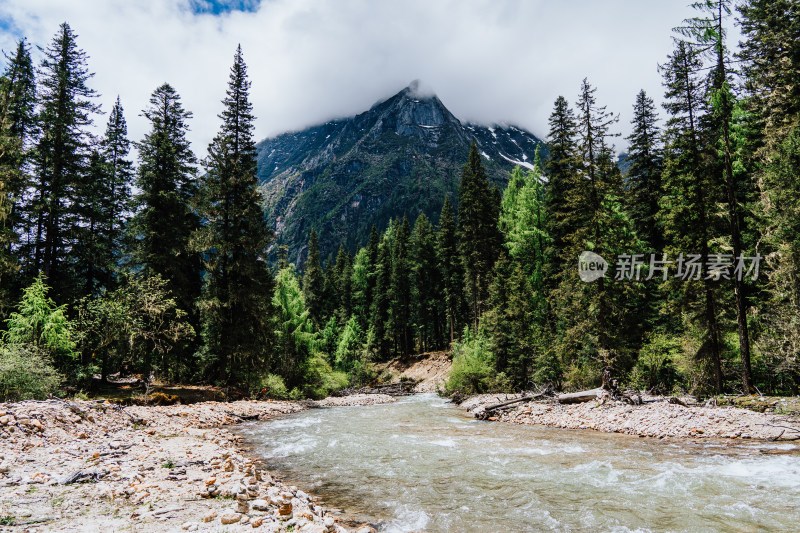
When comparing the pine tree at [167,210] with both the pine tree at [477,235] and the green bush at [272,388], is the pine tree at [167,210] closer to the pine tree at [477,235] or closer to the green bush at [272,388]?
the green bush at [272,388]

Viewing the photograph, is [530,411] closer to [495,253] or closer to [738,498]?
[738,498]

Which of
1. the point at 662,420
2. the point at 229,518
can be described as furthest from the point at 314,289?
the point at 229,518

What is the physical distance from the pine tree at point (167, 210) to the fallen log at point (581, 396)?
21183mm

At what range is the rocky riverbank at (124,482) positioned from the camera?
489 centimetres

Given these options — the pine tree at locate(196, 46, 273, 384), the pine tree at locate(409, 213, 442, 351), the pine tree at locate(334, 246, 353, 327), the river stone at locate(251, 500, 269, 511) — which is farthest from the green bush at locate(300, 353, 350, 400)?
the river stone at locate(251, 500, 269, 511)

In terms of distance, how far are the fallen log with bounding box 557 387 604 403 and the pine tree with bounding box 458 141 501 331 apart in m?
17.7

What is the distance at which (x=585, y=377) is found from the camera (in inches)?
803

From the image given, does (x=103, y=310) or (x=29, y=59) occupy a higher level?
(x=29, y=59)

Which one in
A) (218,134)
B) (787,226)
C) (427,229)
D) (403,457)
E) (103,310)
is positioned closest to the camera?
(403,457)

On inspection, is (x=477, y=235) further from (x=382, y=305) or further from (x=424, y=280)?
(x=382, y=305)

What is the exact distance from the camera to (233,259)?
75.9 ft

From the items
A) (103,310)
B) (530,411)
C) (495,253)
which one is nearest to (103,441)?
(103,310)

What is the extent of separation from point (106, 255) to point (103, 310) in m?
6.78

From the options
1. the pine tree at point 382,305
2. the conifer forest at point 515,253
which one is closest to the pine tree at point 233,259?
the conifer forest at point 515,253
